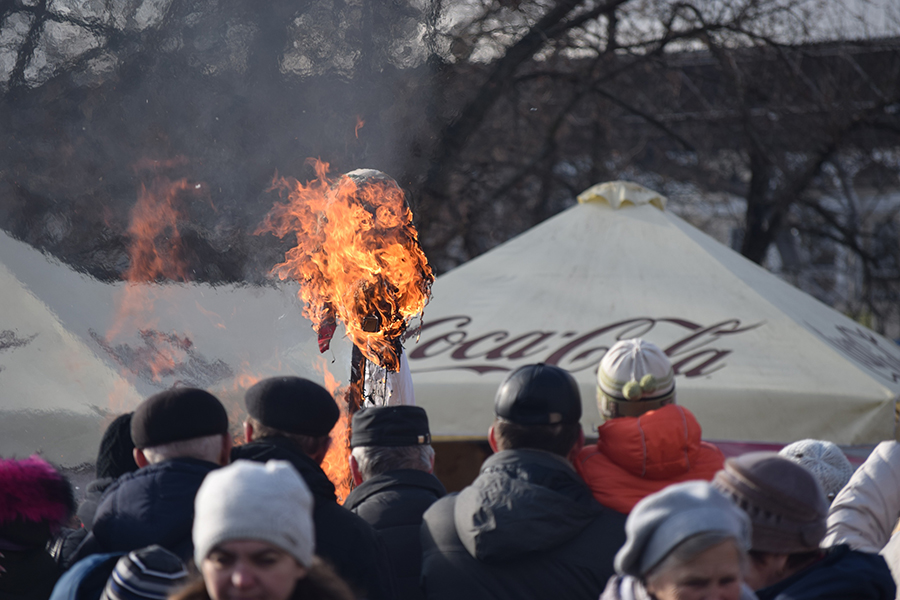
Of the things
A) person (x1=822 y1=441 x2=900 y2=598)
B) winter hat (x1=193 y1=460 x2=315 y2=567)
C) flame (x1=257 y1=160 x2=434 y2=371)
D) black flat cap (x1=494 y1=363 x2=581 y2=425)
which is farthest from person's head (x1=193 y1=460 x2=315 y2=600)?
flame (x1=257 y1=160 x2=434 y2=371)

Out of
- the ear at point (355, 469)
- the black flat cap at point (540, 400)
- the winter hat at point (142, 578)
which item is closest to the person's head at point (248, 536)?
the winter hat at point (142, 578)

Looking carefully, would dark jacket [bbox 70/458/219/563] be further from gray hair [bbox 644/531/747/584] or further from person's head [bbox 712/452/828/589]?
Answer: person's head [bbox 712/452/828/589]

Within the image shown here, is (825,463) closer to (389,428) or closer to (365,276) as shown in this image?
(389,428)

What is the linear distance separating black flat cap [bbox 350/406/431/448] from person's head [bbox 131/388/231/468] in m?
0.45

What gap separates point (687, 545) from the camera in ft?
4.52

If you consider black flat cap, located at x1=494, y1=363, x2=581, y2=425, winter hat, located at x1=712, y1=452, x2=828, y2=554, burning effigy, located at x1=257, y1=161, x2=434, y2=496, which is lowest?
winter hat, located at x1=712, y1=452, x2=828, y2=554

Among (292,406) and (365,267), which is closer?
(292,406)

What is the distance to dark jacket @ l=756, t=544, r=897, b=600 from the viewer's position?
1.58 metres

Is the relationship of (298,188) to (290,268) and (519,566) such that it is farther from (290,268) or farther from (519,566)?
(519,566)

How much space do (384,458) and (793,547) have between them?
42.7 inches

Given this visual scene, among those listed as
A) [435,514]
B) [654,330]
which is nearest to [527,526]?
[435,514]

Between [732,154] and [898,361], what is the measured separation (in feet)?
16.6

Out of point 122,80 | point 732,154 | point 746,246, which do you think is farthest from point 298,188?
point 732,154

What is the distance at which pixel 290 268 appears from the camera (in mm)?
3549
